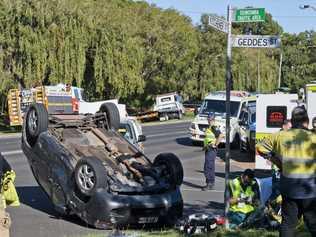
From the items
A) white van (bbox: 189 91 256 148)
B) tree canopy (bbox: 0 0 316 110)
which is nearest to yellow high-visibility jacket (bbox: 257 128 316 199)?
tree canopy (bbox: 0 0 316 110)

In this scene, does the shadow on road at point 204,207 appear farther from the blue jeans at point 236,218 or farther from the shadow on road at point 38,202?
the shadow on road at point 38,202

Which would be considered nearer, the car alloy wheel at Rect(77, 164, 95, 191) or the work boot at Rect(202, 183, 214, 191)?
the car alloy wheel at Rect(77, 164, 95, 191)

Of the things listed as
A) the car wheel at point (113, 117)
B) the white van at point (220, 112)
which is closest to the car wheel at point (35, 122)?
the car wheel at point (113, 117)

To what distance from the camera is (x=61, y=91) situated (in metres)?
36.3

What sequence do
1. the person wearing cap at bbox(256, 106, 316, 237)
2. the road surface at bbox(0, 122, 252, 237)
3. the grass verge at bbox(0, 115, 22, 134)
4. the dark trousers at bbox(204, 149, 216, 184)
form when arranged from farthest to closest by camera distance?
the grass verge at bbox(0, 115, 22, 134) → the dark trousers at bbox(204, 149, 216, 184) → the road surface at bbox(0, 122, 252, 237) → the person wearing cap at bbox(256, 106, 316, 237)

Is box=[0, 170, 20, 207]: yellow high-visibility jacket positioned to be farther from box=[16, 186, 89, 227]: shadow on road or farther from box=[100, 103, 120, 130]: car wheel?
box=[100, 103, 120, 130]: car wheel

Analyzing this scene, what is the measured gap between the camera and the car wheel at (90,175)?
9.62m

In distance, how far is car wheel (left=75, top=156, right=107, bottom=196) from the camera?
9.62 m

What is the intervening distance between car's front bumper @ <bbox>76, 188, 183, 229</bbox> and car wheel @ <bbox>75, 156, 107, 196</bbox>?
0.12 metres

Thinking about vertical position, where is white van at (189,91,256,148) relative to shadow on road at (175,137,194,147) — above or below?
above

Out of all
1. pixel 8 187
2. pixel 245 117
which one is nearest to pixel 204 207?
pixel 8 187

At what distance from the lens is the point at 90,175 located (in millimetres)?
9672

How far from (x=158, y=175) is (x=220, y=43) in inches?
2019

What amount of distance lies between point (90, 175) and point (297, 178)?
4.30 metres
